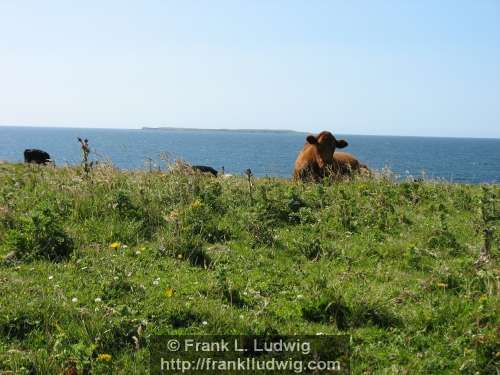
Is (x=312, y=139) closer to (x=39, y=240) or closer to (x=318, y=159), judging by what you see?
(x=318, y=159)

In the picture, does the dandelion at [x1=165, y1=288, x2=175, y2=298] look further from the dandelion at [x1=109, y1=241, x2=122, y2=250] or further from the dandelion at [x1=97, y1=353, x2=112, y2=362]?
the dandelion at [x1=109, y1=241, x2=122, y2=250]

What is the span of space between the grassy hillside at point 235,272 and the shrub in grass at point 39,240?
2cm

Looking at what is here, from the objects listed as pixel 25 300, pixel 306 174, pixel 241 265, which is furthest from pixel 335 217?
pixel 306 174

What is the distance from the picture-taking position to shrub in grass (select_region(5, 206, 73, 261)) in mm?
7438

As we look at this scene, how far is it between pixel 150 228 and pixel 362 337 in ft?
15.5

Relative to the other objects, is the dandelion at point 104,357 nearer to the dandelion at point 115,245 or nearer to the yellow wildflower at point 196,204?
the dandelion at point 115,245

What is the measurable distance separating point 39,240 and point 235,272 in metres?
3.03

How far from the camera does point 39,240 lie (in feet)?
24.9

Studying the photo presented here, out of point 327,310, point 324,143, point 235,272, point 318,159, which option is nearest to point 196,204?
point 235,272

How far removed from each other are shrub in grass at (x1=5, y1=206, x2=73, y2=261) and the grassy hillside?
22 mm

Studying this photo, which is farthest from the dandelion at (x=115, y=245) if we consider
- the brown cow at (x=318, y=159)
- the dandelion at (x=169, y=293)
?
the brown cow at (x=318, y=159)

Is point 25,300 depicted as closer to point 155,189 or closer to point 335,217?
point 155,189

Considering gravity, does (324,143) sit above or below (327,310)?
above

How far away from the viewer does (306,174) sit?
17.8m
